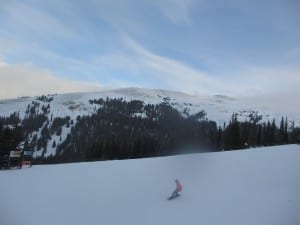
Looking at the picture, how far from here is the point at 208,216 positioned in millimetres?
14188

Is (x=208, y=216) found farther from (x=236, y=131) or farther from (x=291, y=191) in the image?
(x=236, y=131)

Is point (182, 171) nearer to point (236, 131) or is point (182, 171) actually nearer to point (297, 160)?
point (297, 160)

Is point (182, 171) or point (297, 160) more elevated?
point (297, 160)

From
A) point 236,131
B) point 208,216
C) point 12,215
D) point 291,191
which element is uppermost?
point 236,131

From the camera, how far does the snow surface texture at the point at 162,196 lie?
1420cm

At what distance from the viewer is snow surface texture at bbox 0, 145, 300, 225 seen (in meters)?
14.2

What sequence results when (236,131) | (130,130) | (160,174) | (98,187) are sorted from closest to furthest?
(98,187)
(160,174)
(236,131)
(130,130)

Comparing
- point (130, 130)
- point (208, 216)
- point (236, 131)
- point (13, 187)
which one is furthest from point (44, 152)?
point (208, 216)

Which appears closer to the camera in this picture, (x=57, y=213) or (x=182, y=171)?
(x=57, y=213)

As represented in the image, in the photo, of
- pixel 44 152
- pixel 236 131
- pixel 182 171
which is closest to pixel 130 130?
pixel 44 152

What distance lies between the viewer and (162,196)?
1806 cm

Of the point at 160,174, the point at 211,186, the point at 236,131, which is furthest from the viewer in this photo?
the point at 236,131

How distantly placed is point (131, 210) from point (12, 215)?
577cm

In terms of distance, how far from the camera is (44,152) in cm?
17212
